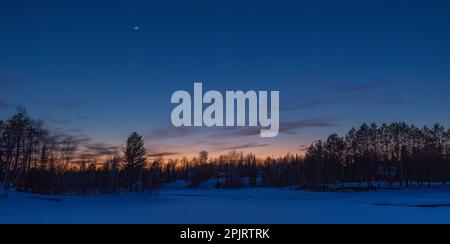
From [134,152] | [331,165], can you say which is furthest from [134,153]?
[331,165]

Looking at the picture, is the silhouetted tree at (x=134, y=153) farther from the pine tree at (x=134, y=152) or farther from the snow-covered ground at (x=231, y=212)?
the snow-covered ground at (x=231, y=212)

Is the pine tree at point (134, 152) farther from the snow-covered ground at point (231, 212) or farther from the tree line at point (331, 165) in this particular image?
the snow-covered ground at point (231, 212)

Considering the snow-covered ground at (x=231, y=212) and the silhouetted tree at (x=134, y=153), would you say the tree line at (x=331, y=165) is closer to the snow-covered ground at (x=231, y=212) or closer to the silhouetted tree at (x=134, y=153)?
the silhouetted tree at (x=134, y=153)

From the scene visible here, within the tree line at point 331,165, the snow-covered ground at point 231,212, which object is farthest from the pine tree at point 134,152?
the snow-covered ground at point 231,212

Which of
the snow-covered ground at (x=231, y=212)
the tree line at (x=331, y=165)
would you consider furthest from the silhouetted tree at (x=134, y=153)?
the snow-covered ground at (x=231, y=212)

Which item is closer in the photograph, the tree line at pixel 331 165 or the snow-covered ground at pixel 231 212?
the snow-covered ground at pixel 231 212

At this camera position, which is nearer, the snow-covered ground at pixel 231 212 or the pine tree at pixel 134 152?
the snow-covered ground at pixel 231 212

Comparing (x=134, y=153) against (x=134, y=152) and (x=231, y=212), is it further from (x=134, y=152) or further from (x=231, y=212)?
(x=231, y=212)

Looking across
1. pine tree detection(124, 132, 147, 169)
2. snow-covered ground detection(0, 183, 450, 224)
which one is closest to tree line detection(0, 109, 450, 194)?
pine tree detection(124, 132, 147, 169)

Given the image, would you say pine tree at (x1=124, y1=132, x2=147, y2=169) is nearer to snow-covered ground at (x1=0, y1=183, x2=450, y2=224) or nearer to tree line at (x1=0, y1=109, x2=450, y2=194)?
tree line at (x1=0, y1=109, x2=450, y2=194)

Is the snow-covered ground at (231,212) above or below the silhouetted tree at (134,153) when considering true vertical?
below
